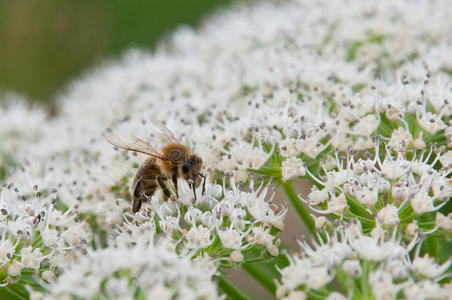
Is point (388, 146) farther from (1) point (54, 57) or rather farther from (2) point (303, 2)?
(1) point (54, 57)

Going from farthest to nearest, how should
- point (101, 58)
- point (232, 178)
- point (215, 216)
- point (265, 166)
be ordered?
1. point (101, 58)
2. point (265, 166)
3. point (232, 178)
4. point (215, 216)

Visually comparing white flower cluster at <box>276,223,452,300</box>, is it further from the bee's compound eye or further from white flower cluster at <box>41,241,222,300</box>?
the bee's compound eye

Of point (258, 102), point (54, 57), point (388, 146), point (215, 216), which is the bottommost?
point (388, 146)

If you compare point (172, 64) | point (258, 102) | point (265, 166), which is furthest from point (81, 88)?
point (265, 166)

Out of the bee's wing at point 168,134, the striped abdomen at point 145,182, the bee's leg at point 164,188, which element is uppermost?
the bee's wing at point 168,134

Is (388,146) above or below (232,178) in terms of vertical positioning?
below

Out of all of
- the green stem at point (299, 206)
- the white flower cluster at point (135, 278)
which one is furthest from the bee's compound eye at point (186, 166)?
the white flower cluster at point (135, 278)

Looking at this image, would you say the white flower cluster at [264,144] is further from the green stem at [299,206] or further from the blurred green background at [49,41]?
the blurred green background at [49,41]
